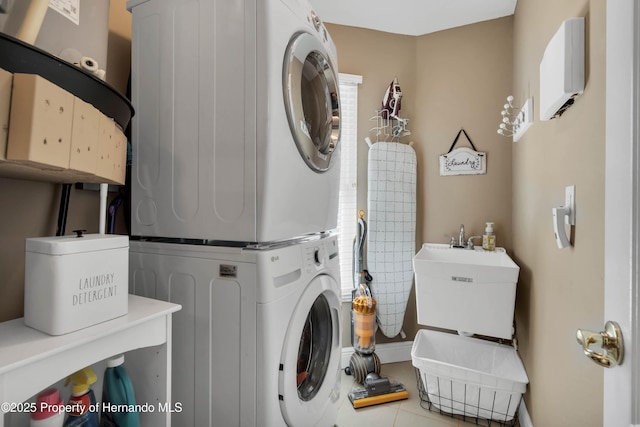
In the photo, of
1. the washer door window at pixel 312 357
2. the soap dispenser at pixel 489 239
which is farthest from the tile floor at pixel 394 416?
the soap dispenser at pixel 489 239

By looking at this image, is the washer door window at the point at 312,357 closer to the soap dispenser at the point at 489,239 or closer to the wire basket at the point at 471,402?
the wire basket at the point at 471,402

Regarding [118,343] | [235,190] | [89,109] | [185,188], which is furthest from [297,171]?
[118,343]

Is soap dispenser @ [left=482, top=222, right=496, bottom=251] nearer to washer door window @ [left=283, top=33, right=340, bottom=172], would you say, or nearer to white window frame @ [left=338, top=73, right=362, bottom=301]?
white window frame @ [left=338, top=73, right=362, bottom=301]

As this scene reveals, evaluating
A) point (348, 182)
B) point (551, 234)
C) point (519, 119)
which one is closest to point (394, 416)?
point (551, 234)

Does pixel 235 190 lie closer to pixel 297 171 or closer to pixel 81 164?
pixel 297 171

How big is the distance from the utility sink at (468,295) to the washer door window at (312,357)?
0.63 metres

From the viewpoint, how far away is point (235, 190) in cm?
97

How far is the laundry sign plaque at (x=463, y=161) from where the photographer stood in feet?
7.33

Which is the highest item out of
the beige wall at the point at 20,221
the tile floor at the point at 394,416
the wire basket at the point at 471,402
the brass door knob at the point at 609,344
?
the beige wall at the point at 20,221

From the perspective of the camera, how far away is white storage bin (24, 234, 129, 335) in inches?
24.8

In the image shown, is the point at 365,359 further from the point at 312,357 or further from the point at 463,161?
the point at 463,161

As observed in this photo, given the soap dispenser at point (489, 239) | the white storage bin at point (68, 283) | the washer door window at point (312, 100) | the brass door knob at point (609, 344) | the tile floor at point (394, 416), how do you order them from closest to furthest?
1. the brass door knob at point (609, 344)
2. the white storage bin at point (68, 283)
3. the washer door window at point (312, 100)
4. the tile floor at point (394, 416)
5. the soap dispenser at point (489, 239)

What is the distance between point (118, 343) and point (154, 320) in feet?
0.31

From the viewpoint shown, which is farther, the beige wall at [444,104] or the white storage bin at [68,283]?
the beige wall at [444,104]
